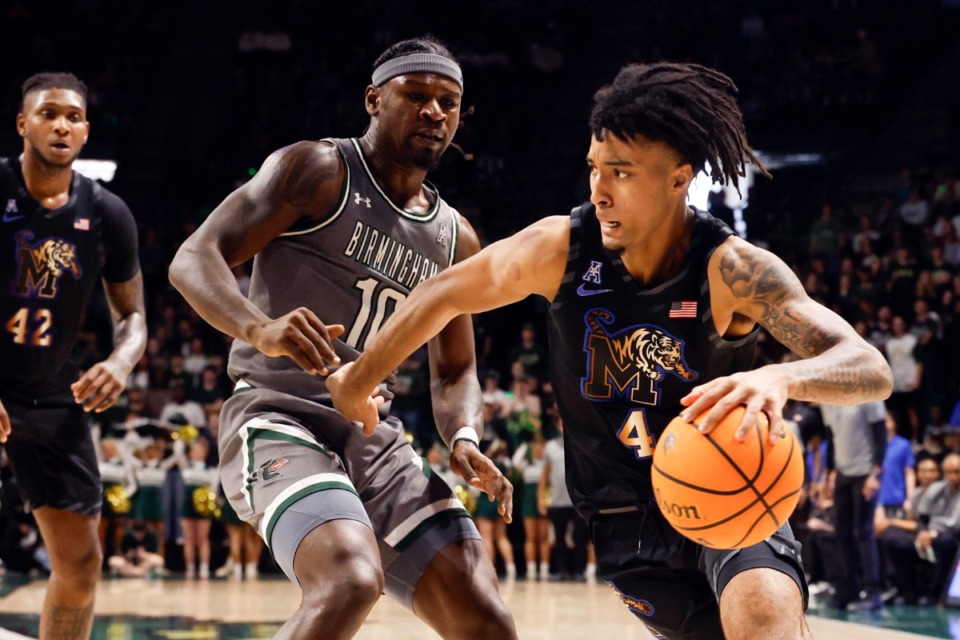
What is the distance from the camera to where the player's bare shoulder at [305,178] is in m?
4.03

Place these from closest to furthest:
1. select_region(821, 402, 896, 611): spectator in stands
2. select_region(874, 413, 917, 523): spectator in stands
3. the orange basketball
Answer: the orange basketball
select_region(821, 402, 896, 611): spectator in stands
select_region(874, 413, 917, 523): spectator in stands

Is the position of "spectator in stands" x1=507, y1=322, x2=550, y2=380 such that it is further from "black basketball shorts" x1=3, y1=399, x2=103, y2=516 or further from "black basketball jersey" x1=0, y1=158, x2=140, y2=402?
"black basketball shorts" x1=3, y1=399, x2=103, y2=516

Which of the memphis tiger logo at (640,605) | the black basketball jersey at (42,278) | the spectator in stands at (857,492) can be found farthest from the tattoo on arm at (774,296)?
the spectator in stands at (857,492)

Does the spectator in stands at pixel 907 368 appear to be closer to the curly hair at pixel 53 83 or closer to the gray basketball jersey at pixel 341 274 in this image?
the curly hair at pixel 53 83

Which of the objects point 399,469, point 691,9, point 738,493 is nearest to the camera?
point 738,493

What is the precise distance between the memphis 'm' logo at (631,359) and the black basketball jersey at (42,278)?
9.34ft

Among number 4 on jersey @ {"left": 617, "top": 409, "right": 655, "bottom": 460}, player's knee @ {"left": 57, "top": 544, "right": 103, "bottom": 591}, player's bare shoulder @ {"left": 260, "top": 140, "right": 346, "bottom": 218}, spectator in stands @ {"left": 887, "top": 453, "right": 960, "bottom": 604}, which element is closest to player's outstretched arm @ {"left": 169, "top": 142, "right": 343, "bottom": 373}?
player's bare shoulder @ {"left": 260, "top": 140, "right": 346, "bottom": 218}

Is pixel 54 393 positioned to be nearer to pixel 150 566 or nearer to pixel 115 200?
pixel 115 200

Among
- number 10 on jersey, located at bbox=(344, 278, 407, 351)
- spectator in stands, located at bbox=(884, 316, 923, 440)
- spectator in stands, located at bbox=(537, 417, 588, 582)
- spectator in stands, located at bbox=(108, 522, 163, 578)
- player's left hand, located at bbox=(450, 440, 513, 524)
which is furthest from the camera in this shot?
spectator in stands, located at bbox=(884, 316, 923, 440)

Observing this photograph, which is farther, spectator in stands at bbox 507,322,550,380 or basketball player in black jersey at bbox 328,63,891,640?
spectator in stands at bbox 507,322,550,380

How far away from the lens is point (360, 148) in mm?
4320

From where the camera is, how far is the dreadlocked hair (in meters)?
3.35

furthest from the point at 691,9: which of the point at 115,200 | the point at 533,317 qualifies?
the point at 115,200

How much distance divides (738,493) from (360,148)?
203 cm
